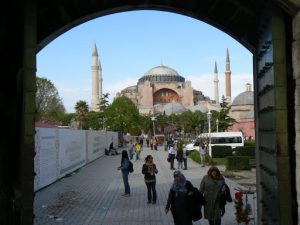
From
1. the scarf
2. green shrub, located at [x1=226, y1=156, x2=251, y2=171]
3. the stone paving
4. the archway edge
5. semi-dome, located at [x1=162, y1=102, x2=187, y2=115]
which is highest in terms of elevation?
semi-dome, located at [x1=162, y1=102, x2=187, y2=115]

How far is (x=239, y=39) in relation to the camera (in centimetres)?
719

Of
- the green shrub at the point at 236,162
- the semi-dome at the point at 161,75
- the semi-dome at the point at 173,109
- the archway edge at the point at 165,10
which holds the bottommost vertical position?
the green shrub at the point at 236,162

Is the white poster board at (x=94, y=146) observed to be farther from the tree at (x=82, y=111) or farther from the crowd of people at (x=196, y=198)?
the tree at (x=82, y=111)

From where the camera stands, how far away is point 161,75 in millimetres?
145875

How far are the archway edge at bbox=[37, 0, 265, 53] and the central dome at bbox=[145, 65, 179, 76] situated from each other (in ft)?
457

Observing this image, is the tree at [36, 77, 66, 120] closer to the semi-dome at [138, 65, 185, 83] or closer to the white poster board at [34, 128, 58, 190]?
the white poster board at [34, 128, 58, 190]

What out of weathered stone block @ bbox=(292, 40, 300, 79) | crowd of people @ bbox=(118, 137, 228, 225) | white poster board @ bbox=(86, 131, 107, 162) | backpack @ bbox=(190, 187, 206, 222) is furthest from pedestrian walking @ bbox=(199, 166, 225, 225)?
white poster board @ bbox=(86, 131, 107, 162)

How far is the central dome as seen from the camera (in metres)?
147

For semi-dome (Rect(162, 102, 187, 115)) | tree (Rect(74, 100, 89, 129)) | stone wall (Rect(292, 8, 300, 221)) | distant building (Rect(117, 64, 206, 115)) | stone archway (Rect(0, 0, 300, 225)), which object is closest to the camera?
stone wall (Rect(292, 8, 300, 221))

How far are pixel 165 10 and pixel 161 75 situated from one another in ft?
457

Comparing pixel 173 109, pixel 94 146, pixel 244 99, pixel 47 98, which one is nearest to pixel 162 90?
pixel 173 109

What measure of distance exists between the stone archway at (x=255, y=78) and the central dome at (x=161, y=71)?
13953 centimetres

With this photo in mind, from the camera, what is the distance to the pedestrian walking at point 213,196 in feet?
28.0

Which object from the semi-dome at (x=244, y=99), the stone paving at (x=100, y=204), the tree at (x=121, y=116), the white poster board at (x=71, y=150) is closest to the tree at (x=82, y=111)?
the tree at (x=121, y=116)
